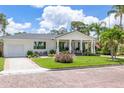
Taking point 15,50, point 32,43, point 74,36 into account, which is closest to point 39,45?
point 32,43

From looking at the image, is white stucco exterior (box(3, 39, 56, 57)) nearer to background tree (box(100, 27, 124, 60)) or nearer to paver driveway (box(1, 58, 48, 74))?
paver driveway (box(1, 58, 48, 74))

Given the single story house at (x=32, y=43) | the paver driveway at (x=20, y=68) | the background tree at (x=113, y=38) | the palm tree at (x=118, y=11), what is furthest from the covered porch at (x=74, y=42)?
the paver driveway at (x=20, y=68)

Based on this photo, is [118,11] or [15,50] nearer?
[15,50]

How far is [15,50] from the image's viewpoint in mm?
33312

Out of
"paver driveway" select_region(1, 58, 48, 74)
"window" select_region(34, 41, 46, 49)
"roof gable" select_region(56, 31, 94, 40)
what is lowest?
"paver driveway" select_region(1, 58, 48, 74)

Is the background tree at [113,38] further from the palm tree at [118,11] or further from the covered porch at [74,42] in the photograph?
the palm tree at [118,11]

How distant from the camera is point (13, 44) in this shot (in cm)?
3316

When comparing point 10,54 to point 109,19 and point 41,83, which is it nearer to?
point 41,83

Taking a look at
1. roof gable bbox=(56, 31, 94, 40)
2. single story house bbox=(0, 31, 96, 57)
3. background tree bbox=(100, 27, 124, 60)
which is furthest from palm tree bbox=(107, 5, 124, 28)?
background tree bbox=(100, 27, 124, 60)

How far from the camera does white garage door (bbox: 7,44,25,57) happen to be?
108ft

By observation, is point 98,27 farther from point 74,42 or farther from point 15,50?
point 15,50

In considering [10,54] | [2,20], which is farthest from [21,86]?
[2,20]
